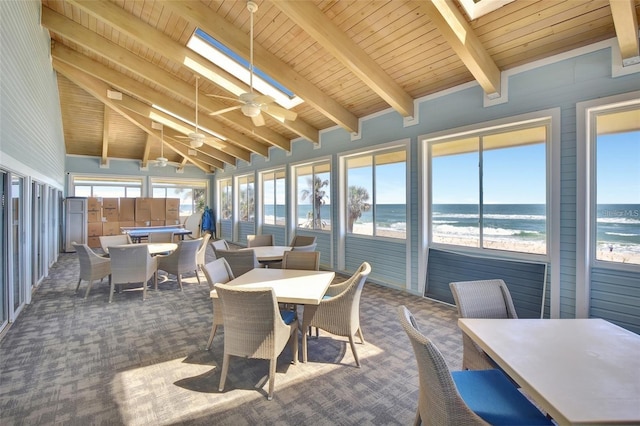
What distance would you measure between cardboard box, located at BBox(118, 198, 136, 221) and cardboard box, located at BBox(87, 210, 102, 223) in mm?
576

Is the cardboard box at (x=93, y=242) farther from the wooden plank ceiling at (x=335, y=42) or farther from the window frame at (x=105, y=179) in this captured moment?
the wooden plank ceiling at (x=335, y=42)

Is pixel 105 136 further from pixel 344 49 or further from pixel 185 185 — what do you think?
pixel 344 49

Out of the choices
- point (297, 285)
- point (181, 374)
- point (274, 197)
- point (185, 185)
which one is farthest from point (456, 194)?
point (185, 185)

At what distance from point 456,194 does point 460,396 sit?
3.72m

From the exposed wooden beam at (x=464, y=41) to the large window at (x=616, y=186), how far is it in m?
1.16

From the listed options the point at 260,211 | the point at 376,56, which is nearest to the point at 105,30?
the point at 376,56

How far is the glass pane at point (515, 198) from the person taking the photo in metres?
3.64

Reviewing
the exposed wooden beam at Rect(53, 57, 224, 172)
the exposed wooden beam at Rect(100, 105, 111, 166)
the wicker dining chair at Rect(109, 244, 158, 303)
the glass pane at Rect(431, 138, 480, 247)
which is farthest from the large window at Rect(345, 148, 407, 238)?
the exposed wooden beam at Rect(100, 105, 111, 166)

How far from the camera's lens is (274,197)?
8812 mm

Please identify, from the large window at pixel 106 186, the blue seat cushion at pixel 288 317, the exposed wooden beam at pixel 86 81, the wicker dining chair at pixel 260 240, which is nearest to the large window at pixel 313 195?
the wicker dining chair at pixel 260 240

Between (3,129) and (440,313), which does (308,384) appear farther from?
(3,129)

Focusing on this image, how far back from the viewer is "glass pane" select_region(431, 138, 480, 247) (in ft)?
14.0

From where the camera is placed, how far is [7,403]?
2166mm

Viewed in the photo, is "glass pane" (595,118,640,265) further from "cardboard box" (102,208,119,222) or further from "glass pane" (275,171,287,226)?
"cardboard box" (102,208,119,222)
